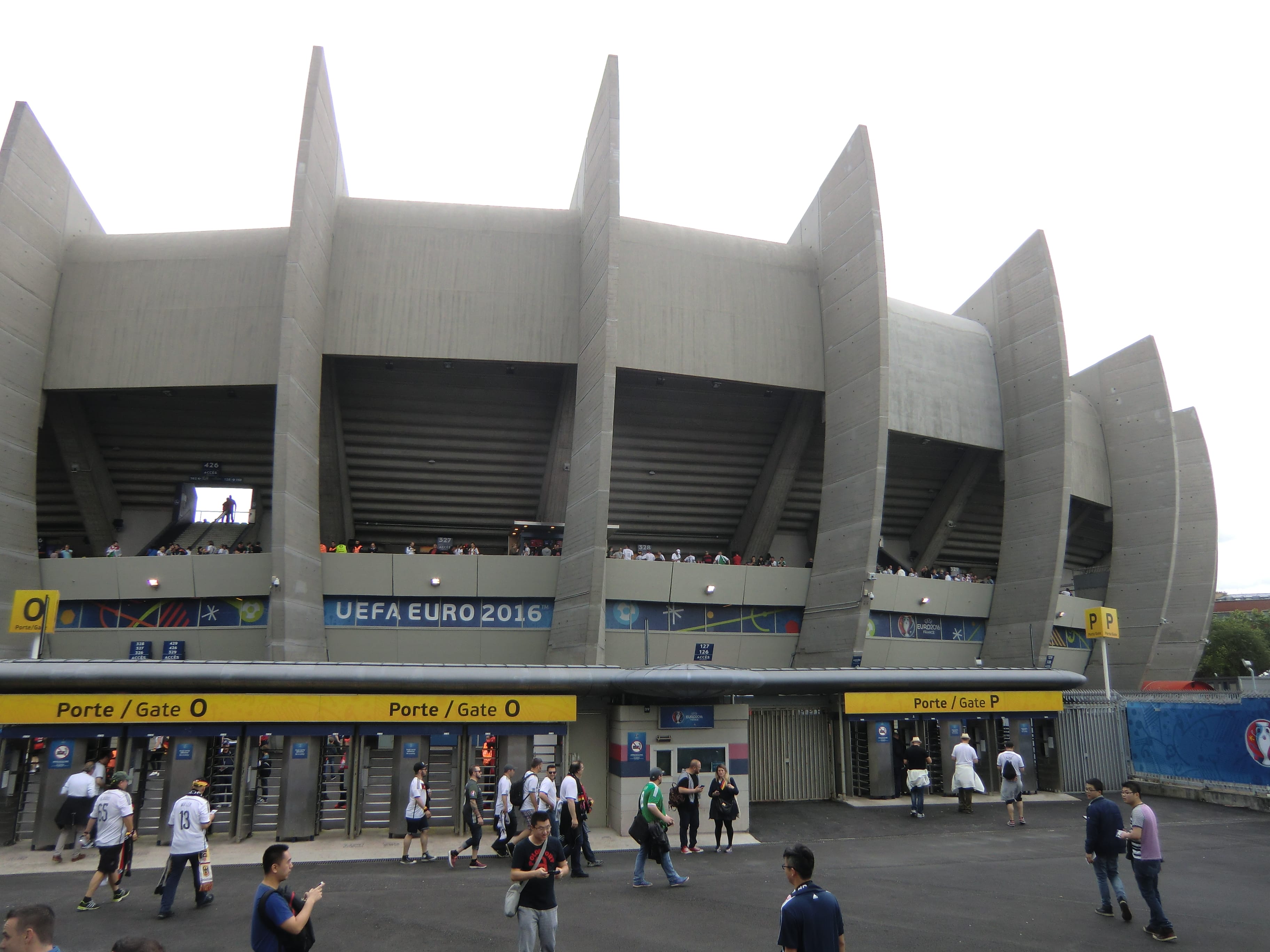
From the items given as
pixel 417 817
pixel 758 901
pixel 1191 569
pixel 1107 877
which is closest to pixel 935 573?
pixel 1191 569

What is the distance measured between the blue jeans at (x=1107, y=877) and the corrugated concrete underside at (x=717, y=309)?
16.9 meters

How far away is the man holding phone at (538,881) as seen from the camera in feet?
19.8

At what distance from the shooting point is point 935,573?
29516 millimetres

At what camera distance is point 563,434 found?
2483 centimetres

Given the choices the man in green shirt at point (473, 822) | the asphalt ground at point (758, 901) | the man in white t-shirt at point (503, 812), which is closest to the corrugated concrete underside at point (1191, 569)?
the asphalt ground at point (758, 901)

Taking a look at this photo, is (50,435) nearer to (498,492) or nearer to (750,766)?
(498,492)

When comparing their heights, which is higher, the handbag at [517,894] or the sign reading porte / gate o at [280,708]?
the sign reading porte / gate o at [280,708]

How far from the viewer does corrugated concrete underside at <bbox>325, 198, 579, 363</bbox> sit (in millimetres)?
22984

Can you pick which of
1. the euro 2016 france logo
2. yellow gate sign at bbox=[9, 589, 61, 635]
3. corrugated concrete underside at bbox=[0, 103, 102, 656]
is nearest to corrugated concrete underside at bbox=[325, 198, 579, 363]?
corrugated concrete underside at bbox=[0, 103, 102, 656]

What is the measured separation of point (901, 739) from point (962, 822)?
2712mm

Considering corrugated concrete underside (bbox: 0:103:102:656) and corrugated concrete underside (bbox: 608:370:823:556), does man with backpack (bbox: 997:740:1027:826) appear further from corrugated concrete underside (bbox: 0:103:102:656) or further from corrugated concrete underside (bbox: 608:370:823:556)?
corrugated concrete underside (bbox: 0:103:102:656)

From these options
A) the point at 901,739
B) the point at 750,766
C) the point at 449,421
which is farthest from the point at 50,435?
the point at 901,739

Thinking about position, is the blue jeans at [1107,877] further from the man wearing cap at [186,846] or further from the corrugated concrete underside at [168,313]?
the corrugated concrete underside at [168,313]

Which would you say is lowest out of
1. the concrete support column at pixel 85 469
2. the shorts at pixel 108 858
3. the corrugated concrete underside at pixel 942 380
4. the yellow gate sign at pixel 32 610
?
the shorts at pixel 108 858
